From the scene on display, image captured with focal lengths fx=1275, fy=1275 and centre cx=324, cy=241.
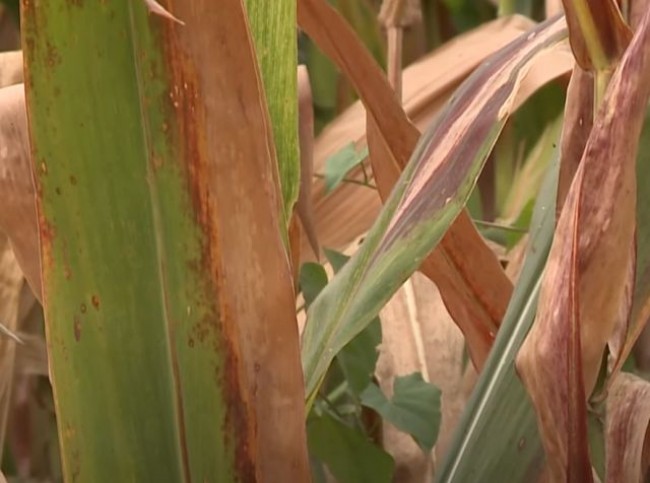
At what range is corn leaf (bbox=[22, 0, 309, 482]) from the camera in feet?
1.32

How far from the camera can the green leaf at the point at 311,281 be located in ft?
2.32

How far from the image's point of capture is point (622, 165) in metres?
0.41

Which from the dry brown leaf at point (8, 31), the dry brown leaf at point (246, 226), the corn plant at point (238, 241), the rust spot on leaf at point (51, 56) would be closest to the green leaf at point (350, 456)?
the corn plant at point (238, 241)

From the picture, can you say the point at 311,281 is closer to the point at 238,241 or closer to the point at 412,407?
the point at 412,407

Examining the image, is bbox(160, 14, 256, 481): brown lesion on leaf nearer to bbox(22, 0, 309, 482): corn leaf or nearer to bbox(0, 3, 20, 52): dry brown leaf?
bbox(22, 0, 309, 482): corn leaf

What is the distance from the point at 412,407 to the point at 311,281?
9cm

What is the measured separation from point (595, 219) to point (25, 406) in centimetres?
53

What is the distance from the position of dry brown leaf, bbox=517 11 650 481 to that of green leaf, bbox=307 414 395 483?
0.26 metres

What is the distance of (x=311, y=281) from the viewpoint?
2.33ft

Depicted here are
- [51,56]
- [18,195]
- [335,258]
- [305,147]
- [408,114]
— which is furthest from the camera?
[408,114]

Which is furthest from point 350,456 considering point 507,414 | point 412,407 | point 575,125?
point 575,125

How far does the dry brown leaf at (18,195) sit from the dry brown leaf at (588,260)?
0.21 meters

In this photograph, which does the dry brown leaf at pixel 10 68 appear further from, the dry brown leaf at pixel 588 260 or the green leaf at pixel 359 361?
the dry brown leaf at pixel 588 260

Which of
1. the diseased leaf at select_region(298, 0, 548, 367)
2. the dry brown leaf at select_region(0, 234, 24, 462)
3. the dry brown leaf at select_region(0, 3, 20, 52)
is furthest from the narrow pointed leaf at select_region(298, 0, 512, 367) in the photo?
the dry brown leaf at select_region(0, 3, 20, 52)
